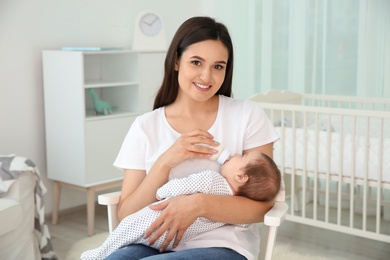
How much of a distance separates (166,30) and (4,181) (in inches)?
78.5

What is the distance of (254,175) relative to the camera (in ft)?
5.49

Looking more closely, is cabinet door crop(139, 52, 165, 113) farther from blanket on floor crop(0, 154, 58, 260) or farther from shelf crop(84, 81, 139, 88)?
blanket on floor crop(0, 154, 58, 260)

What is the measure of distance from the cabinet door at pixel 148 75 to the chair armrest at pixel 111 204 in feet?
6.60

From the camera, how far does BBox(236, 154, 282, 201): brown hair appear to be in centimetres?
167

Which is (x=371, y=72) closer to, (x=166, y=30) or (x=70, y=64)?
(x=166, y=30)

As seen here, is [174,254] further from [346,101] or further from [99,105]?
[346,101]

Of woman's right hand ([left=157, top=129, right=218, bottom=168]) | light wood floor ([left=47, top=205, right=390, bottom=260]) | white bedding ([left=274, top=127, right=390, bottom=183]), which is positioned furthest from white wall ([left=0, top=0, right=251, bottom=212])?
woman's right hand ([left=157, top=129, right=218, bottom=168])

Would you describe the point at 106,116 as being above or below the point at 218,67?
below

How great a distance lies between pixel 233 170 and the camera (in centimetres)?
170

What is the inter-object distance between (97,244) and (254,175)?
6.05 ft

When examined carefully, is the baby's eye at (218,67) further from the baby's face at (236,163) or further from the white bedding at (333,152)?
the white bedding at (333,152)

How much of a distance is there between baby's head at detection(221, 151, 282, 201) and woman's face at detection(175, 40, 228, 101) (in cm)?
22

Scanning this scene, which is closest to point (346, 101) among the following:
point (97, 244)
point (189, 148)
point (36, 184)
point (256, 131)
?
point (97, 244)

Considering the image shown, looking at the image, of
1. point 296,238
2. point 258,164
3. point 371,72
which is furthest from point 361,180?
point 258,164
